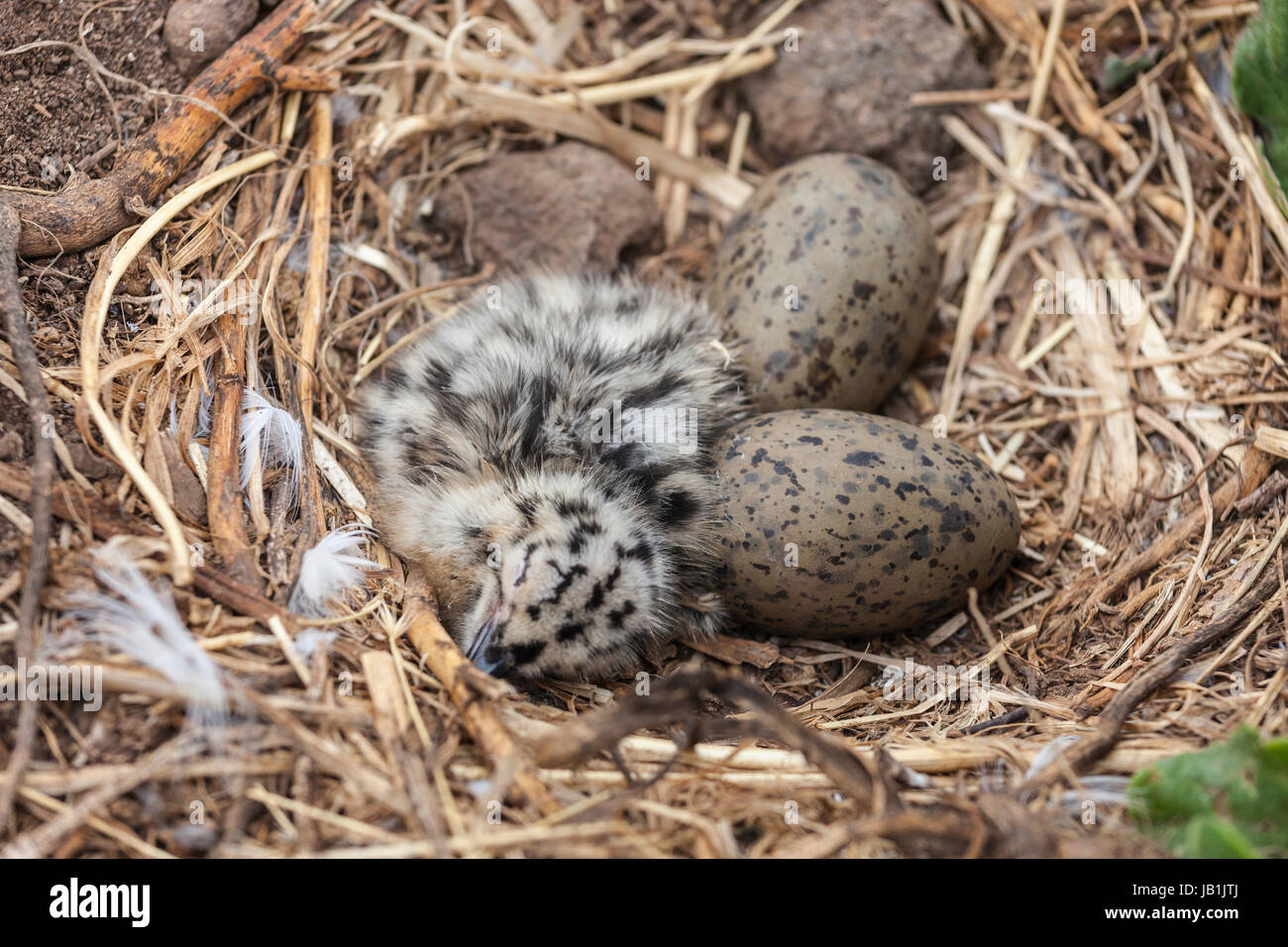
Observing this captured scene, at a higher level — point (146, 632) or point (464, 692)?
point (146, 632)

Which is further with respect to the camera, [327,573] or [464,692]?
[327,573]

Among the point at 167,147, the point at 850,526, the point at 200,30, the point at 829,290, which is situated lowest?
the point at 850,526

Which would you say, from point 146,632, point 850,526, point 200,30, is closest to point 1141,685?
point 850,526

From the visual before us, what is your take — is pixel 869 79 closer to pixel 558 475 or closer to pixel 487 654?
pixel 558 475

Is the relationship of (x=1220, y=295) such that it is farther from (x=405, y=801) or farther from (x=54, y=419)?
(x=54, y=419)

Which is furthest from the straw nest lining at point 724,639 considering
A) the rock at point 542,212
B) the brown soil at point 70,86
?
the brown soil at point 70,86

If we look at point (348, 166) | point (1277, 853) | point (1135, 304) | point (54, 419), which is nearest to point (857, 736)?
point (1277, 853)
